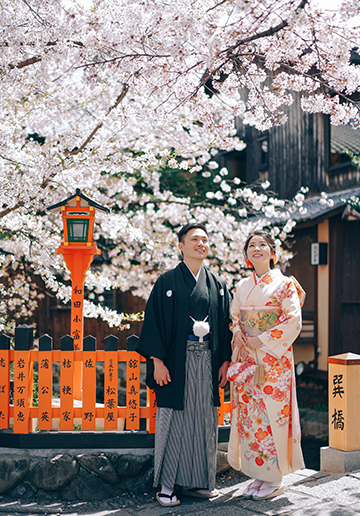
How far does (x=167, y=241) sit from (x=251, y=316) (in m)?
4.88

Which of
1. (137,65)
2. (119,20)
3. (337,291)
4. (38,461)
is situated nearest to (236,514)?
(38,461)

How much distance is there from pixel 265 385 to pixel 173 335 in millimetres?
846

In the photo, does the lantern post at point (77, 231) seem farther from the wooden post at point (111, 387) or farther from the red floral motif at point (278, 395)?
the red floral motif at point (278, 395)

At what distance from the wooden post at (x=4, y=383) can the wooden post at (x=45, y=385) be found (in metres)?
0.29

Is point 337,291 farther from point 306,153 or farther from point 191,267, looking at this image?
point 191,267

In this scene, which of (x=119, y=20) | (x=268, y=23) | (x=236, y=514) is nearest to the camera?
(x=236, y=514)

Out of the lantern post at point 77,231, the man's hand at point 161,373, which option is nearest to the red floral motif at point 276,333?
the man's hand at point 161,373

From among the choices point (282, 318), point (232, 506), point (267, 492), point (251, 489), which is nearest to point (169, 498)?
point (232, 506)

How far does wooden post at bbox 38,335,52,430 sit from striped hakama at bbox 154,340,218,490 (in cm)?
102

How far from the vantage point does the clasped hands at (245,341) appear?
3.79m

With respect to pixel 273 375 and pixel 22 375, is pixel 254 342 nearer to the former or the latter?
pixel 273 375

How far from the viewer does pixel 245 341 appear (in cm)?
388

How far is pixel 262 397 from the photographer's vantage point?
3.81 m

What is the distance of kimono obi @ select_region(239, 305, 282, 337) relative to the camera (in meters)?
3.87
